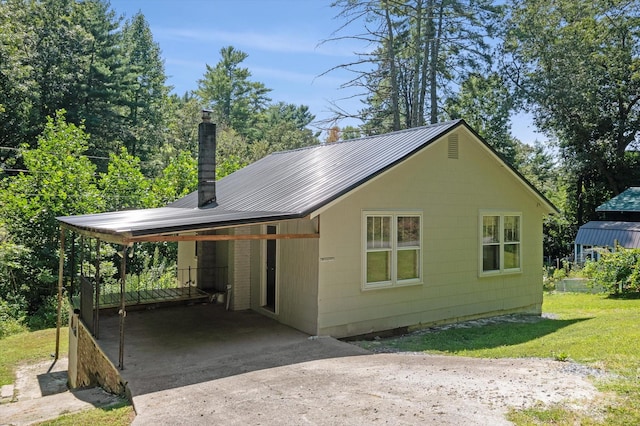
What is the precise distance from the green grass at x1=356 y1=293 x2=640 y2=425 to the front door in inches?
109

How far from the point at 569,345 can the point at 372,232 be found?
3907 millimetres

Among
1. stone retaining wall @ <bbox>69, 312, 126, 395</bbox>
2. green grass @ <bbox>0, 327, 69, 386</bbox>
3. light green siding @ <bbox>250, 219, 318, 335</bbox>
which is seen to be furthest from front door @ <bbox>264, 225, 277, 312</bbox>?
green grass @ <bbox>0, 327, 69, 386</bbox>

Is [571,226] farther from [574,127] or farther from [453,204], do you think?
[453,204]

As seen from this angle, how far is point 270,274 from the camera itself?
10.3 m

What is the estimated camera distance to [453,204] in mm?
10359

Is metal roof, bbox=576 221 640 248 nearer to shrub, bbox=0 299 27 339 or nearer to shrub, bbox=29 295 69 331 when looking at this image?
shrub, bbox=29 295 69 331

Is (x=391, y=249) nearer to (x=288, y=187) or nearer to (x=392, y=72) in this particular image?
(x=288, y=187)

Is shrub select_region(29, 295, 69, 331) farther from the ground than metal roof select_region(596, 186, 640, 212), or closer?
closer

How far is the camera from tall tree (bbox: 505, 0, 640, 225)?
29875mm

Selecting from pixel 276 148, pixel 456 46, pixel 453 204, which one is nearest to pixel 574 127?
pixel 456 46

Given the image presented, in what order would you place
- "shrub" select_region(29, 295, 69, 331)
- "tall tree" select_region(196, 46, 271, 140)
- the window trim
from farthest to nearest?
"tall tree" select_region(196, 46, 271, 140) → "shrub" select_region(29, 295, 69, 331) → the window trim

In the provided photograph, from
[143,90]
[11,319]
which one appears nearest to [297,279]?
[11,319]

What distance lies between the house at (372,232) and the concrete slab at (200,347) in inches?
23.2

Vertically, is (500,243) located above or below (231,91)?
below
